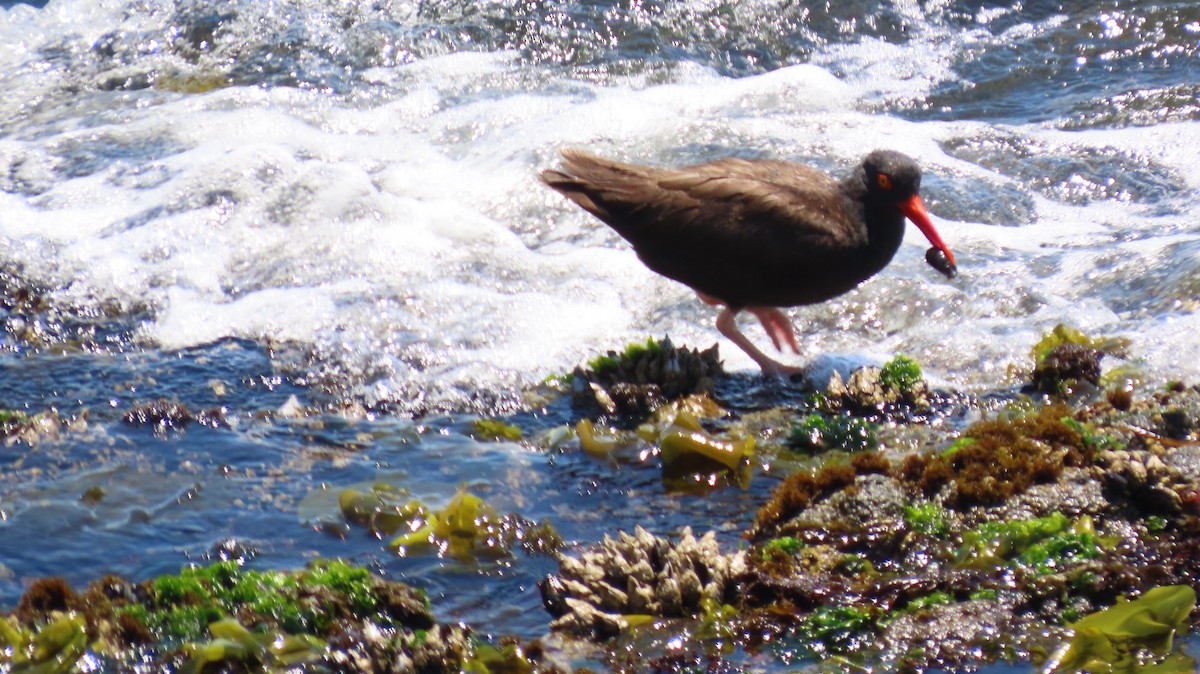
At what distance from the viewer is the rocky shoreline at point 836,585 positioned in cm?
328

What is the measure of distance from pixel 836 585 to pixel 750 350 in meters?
2.60

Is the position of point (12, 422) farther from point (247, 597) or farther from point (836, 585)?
point (836, 585)

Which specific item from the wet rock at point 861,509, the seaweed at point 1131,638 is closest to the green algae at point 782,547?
the wet rock at point 861,509

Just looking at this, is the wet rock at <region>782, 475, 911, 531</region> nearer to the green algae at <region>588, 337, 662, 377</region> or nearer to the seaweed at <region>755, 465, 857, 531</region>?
the seaweed at <region>755, 465, 857, 531</region>

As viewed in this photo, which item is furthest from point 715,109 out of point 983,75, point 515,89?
point 983,75

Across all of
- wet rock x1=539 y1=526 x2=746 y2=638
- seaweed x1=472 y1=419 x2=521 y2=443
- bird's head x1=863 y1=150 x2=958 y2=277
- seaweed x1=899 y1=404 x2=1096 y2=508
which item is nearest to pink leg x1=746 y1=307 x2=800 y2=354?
bird's head x1=863 y1=150 x2=958 y2=277

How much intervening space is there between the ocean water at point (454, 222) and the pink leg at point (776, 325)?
119mm

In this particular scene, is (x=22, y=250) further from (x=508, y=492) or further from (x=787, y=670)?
(x=787, y=670)

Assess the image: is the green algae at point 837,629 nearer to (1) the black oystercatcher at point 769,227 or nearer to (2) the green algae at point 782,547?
(2) the green algae at point 782,547

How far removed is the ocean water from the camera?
4781 millimetres

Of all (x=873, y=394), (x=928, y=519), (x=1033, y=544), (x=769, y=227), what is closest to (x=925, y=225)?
(x=769, y=227)

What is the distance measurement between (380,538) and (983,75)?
8.64 meters

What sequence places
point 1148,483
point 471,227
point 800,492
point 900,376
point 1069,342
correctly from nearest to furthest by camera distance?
point 1148,483 → point 800,492 → point 900,376 → point 1069,342 → point 471,227

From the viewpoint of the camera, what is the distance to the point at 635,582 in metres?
3.53
